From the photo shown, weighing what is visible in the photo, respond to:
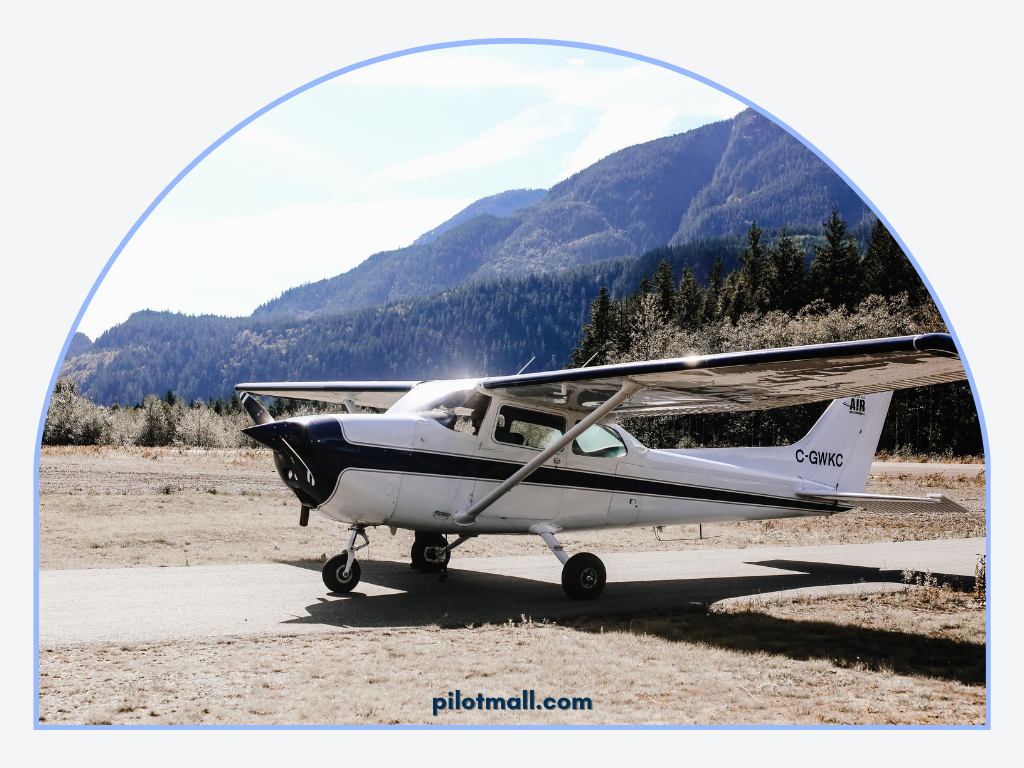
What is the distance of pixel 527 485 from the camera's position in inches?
346

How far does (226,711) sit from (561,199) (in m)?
112

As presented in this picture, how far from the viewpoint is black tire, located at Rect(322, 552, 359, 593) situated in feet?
27.7

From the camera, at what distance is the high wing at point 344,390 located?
11.4m

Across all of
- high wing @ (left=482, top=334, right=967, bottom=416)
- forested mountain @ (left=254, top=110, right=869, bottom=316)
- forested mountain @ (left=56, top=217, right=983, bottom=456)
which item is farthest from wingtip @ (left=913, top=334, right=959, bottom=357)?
forested mountain @ (left=56, top=217, right=983, bottom=456)

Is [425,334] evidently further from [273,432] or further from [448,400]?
[273,432]

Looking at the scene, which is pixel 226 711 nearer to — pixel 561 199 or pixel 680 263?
pixel 561 199

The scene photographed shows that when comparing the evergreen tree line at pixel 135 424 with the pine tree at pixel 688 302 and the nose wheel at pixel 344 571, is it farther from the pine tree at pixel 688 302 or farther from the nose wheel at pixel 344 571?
the pine tree at pixel 688 302

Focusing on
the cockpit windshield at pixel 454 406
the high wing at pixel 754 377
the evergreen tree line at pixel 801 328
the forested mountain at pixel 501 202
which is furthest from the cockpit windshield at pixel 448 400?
the evergreen tree line at pixel 801 328

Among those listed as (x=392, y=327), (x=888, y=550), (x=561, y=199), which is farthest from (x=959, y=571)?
(x=392, y=327)

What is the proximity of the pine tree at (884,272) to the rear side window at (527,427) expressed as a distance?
31.0 metres

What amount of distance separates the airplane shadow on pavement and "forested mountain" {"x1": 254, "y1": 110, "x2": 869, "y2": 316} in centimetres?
818

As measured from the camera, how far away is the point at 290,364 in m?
150

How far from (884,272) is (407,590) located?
42.4 m

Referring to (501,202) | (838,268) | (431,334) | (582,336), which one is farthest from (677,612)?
(431,334)
